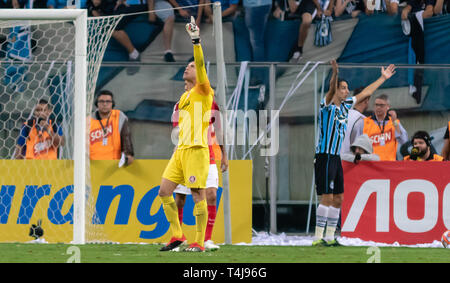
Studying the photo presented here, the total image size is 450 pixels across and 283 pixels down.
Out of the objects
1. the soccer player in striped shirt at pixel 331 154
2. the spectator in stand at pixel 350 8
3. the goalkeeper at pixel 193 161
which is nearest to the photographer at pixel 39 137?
the goalkeeper at pixel 193 161

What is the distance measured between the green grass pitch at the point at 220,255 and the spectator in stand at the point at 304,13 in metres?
4.70

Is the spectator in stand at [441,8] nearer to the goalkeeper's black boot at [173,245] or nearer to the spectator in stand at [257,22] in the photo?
the spectator in stand at [257,22]

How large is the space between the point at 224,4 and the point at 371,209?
4392 millimetres

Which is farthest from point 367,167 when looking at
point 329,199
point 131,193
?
point 131,193

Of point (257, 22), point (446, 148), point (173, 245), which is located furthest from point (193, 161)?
point (257, 22)

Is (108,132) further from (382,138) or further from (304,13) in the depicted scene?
(304,13)

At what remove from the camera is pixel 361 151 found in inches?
427

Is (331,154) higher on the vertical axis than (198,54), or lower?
lower

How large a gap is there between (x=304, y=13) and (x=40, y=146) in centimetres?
469

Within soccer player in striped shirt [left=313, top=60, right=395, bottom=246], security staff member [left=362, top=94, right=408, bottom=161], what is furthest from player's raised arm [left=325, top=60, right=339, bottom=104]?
security staff member [left=362, top=94, right=408, bottom=161]

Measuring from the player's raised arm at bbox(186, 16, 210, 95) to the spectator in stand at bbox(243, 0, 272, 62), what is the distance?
4952mm

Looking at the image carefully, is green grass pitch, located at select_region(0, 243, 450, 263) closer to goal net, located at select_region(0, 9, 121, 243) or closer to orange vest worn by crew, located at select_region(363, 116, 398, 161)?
goal net, located at select_region(0, 9, 121, 243)

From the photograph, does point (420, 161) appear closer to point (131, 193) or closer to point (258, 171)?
point (258, 171)

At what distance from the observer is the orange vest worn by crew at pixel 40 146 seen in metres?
10.6
